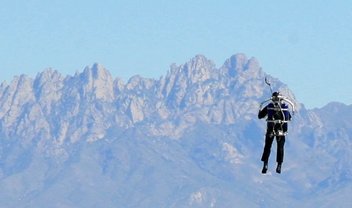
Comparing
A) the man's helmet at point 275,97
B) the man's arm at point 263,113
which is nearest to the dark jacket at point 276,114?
the man's arm at point 263,113

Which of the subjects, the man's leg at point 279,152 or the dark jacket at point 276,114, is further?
the dark jacket at point 276,114

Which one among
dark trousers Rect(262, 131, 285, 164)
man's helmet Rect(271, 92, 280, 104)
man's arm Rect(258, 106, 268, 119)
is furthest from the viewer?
man's arm Rect(258, 106, 268, 119)

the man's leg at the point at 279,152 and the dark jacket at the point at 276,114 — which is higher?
the dark jacket at the point at 276,114

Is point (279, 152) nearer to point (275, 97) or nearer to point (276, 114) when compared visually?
point (276, 114)

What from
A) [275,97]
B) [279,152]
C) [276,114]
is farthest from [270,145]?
[275,97]

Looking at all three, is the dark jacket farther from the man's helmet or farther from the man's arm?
the man's helmet

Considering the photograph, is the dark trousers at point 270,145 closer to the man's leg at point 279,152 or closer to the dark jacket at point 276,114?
the man's leg at point 279,152

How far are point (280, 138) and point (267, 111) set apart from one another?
561 mm

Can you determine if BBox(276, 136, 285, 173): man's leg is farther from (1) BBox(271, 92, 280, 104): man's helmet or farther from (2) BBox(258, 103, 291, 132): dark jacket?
(1) BBox(271, 92, 280, 104): man's helmet

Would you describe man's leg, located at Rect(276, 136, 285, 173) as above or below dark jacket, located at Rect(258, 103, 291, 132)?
below

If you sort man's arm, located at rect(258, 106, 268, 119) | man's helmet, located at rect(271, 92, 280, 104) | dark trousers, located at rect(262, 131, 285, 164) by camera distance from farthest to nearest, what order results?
1. man's arm, located at rect(258, 106, 268, 119)
2. man's helmet, located at rect(271, 92, 280, 104)
3. dark trousers, located at rect(262, 131, 285, 164)

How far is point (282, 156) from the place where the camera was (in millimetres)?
21062

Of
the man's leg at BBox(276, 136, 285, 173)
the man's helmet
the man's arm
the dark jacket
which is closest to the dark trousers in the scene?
the man's leg at BBox(276, 136, 285, 173)

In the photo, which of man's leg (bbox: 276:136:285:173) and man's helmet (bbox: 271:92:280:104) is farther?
man's helmet (bbox: 271:92:280:104)
